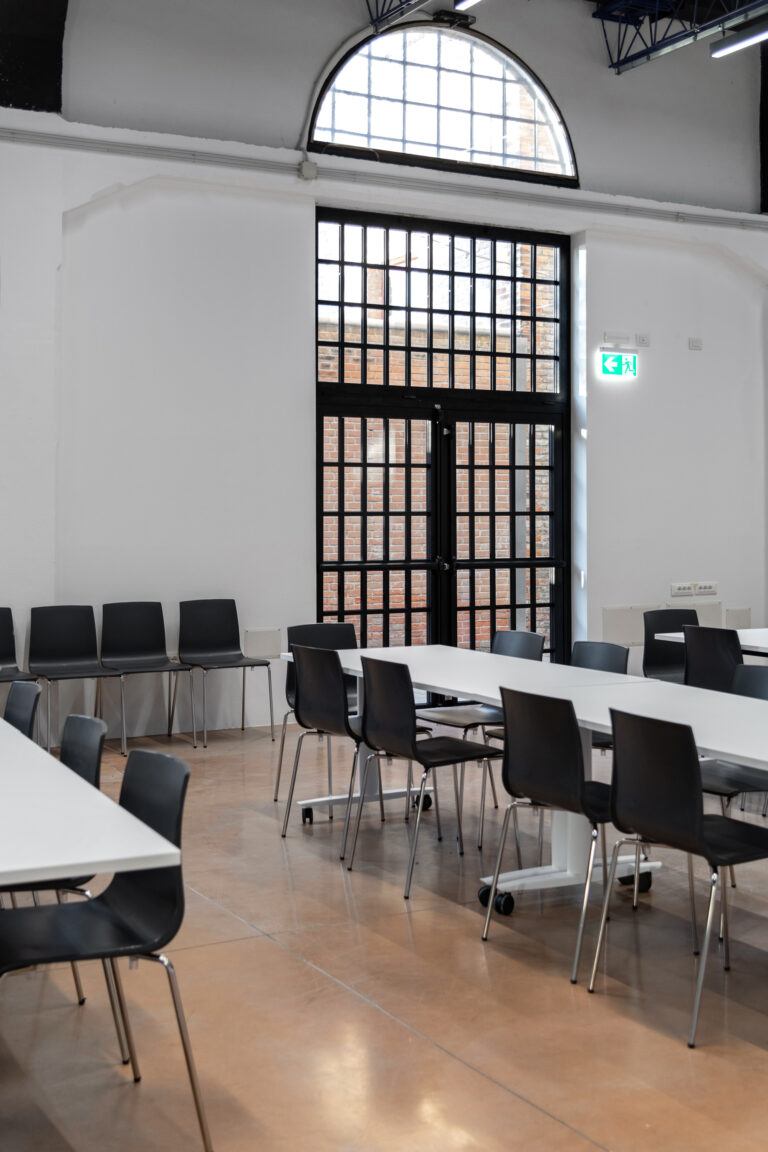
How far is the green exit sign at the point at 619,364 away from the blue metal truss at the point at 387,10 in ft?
10.1

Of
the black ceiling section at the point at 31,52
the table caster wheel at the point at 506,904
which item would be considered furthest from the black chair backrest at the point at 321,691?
the black ceiling section at the point at 31,52

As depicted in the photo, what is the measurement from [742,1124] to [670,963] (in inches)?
45.1

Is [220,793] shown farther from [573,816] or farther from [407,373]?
[407,373]

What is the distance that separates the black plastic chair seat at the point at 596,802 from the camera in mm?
4160

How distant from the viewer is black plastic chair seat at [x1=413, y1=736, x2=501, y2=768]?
5.09 meters

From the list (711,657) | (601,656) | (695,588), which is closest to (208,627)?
(601,656)

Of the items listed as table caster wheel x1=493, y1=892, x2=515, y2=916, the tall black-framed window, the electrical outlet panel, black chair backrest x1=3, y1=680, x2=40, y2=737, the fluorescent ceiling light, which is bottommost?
table caster wheel x1=493, y1=892, x2=515, y2=916

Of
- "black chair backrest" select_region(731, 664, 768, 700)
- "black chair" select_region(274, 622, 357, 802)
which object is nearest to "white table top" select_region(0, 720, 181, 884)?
"black chair backrest" select_region(731, 664, 768, 700)

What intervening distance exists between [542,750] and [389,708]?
3.45ft

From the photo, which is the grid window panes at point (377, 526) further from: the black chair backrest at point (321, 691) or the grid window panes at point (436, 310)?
the black chair backrest at point (321, 691)

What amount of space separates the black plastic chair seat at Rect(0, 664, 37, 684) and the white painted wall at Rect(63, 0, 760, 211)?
12.1 feet

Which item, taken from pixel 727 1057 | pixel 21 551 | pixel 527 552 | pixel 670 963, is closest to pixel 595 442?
pixel 527 552

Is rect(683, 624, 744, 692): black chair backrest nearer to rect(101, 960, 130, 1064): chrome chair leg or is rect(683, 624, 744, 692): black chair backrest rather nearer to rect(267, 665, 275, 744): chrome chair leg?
rect(267, 665, 275, 744): chrome chair leg

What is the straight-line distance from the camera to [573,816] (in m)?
4.93
